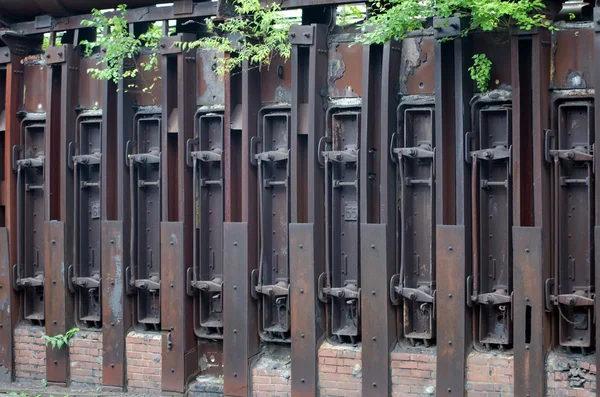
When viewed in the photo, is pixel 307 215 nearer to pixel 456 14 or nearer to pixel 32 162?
pixel 456 14

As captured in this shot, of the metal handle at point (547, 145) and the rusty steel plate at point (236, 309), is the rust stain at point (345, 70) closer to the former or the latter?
the rusty steel plate at point (236, 309)

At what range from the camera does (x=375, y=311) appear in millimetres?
9586

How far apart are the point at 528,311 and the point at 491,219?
3.31ft

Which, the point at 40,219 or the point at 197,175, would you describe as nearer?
the point at 197,175

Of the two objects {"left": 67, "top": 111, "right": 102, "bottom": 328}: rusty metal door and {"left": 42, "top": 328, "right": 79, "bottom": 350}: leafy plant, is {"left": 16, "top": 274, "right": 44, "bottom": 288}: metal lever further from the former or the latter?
{"left": 42, "top": 328, "right": 79, "bottom": 350}: leafy plant

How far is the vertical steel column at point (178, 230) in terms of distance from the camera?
35.0 feet

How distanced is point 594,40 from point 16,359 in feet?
26.7

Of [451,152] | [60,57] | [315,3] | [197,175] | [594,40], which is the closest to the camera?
[594,40]

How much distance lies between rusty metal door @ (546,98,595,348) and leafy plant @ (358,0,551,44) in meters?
0.92

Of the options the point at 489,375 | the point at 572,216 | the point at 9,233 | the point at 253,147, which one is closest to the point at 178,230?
the point at 253,147

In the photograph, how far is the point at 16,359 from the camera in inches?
471

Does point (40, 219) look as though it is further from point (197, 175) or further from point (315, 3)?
point (315, 3)

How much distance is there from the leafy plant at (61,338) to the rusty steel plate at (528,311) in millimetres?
5551

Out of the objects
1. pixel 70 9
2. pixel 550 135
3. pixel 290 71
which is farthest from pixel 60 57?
pixel 550 135
